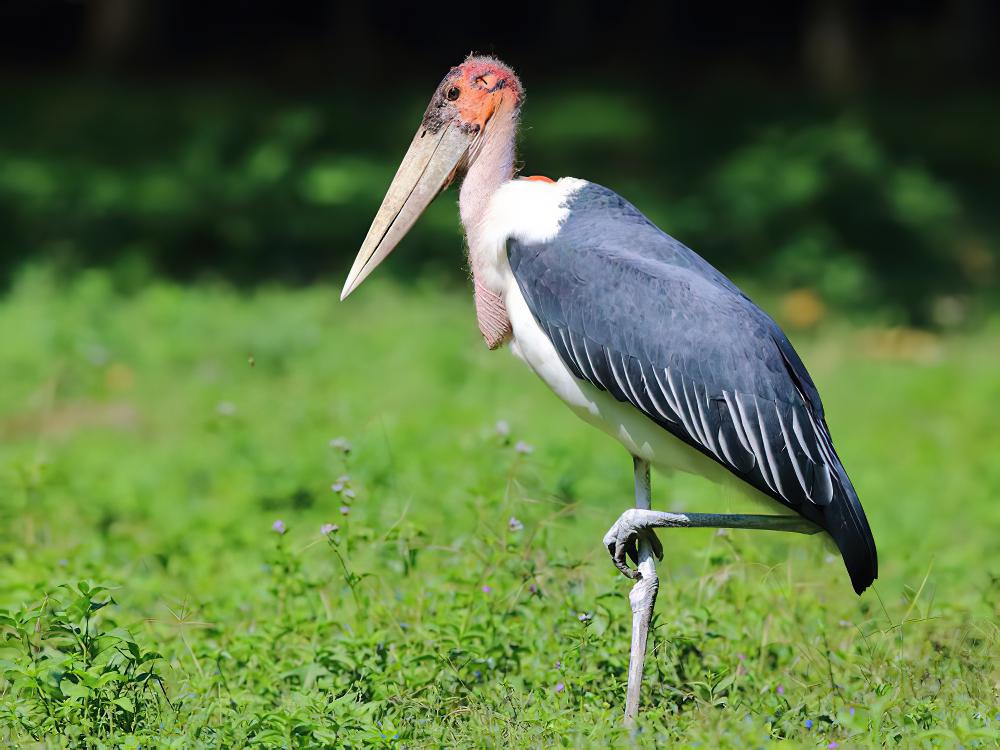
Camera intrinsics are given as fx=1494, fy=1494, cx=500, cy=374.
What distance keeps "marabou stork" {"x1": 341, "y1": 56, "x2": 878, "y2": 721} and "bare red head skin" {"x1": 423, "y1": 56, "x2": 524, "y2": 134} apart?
0.25 meters

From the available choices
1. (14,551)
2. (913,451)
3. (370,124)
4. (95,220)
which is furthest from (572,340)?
(370,124)

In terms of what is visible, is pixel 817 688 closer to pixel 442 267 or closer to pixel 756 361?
pixel 756 361

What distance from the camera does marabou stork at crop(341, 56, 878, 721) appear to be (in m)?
3.44

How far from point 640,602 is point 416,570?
0.91 meters

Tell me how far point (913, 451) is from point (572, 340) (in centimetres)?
334

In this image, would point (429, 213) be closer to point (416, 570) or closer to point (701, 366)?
point (416, 570)

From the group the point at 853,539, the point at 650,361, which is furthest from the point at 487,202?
the point at 853,539

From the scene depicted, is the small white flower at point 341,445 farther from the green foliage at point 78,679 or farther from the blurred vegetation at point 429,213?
the blurred vegetation at point 429,213

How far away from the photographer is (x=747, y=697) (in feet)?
11.7

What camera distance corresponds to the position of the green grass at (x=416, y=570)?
329 cm

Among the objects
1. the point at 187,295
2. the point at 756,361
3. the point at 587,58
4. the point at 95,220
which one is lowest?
the point at 756,361

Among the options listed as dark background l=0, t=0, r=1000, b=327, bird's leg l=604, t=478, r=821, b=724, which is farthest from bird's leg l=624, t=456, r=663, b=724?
dark background l=0, t=0, r=1000, b=327

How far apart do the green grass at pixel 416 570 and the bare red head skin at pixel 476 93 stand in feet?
3.02

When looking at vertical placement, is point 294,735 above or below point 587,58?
below
